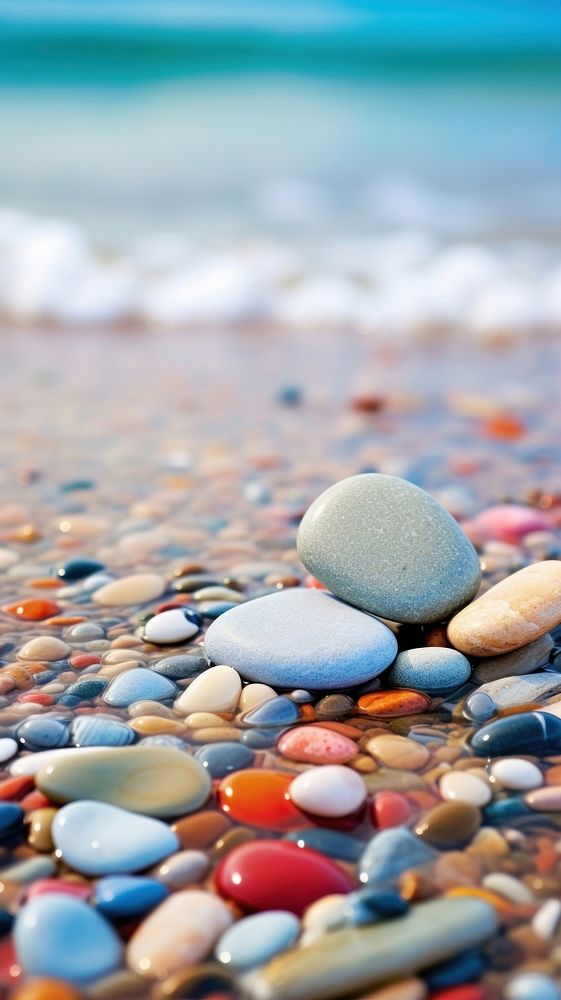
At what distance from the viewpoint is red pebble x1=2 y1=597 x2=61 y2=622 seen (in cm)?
158

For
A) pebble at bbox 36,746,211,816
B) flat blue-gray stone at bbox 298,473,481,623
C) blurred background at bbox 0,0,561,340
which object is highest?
blurred background at bbox 0,0,561,340

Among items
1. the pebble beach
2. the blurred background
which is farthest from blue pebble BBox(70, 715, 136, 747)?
the blurred background

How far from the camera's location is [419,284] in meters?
4.83

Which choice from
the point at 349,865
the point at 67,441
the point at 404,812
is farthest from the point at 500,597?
the point at 67,441

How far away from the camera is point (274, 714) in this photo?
4.05 feet

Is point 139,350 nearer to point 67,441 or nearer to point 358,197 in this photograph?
point 67,441

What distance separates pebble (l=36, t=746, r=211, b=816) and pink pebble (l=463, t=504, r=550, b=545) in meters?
1.00

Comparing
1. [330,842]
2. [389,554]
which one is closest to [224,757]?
[330,842]

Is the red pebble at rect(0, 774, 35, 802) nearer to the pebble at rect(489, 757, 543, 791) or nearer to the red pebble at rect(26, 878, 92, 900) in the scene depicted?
the red pebble at rect(26, 878, 92, 900)

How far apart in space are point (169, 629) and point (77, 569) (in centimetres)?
38

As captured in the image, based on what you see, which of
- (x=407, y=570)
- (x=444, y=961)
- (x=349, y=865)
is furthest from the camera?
(x=407, y=570)

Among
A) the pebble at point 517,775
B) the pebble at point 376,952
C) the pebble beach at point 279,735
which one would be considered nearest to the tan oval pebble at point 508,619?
the pebble beach at point 279,735

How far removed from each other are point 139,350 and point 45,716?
3013 millimetres

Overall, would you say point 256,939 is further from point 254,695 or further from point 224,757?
point 254,695
